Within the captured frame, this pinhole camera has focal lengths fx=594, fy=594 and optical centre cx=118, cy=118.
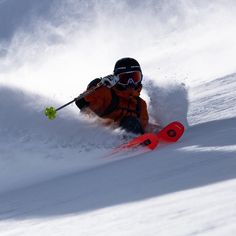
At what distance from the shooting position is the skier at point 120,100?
656cm

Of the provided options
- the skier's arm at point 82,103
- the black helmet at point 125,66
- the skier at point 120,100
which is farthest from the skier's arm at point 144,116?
the skier's arm at point 82,103

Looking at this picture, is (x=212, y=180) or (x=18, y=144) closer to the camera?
(x=212, y=180)

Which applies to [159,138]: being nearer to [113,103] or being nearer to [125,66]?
[113,103]

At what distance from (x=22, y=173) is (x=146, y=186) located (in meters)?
2.15

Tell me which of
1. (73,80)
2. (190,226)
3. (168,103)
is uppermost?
(73,80)

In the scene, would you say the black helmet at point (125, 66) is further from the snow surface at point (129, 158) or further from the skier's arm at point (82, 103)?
the snow surface at point (129, 158)

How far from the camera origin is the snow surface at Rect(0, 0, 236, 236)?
281 centimetres

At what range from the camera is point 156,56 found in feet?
51.3

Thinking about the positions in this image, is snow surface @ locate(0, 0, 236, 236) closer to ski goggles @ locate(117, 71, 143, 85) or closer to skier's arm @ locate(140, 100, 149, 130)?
skier's arm @ locate(140, 100, 149, 130)

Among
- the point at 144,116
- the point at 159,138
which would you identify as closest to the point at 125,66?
the point at 144,116

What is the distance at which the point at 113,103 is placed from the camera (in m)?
6.69

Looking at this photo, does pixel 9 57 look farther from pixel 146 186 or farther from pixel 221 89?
pixel 146 186

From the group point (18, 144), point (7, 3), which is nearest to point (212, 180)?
point (18, 144)

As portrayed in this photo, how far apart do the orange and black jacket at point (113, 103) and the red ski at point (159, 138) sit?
0.82m
